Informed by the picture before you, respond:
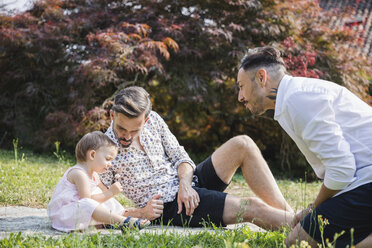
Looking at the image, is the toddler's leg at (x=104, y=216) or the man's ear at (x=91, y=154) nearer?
the toddler's leg at (x=104, y=216)

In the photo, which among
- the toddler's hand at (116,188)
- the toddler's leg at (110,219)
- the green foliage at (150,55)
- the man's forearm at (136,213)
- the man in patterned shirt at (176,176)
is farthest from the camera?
the green foliage at (150,55)

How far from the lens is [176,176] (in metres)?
3.14

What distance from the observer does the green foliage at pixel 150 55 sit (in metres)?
6.49

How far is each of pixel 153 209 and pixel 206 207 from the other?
40 cm

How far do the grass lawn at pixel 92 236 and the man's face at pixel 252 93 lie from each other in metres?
0.73

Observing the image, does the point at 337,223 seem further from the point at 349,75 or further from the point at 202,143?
the point at 202,143

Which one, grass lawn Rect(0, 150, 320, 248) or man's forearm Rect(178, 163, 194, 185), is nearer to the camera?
grass lawn Rect(0, 150, 320, 248)

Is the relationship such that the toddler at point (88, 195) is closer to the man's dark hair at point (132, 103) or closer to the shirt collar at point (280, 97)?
the man's dark hair at point (132, 103)

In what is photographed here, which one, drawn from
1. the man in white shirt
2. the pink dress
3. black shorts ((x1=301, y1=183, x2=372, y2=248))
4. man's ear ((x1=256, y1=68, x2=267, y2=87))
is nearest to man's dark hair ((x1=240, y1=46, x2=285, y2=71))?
man's ear ((x1=256, y1=68, x2=267, y2=87))

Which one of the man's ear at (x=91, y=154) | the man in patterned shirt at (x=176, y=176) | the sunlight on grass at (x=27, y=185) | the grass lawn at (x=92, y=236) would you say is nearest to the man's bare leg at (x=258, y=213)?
the man in patterned shirt at (x=176, y=176)

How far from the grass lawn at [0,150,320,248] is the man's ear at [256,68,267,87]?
0.85 metres

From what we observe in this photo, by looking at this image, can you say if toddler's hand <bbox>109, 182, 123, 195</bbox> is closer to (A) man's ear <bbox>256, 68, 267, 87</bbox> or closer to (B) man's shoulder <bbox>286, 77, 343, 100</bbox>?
(A) man's ear <bbox>256, 68, 267, 87</bbox>

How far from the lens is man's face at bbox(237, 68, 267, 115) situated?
2391 millimetres

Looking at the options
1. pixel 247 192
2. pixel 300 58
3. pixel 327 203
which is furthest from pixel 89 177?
pixel 300 58
